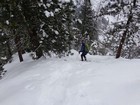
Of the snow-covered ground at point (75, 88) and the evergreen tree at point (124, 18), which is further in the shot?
the evergreen tree at point (124, 18)

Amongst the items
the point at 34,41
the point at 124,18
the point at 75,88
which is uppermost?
the point at 124,18

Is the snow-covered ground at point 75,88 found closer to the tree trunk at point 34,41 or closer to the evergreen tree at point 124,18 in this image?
the tree trunk at point 34,41

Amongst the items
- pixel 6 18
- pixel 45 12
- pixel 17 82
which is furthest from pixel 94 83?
pixel 6 18

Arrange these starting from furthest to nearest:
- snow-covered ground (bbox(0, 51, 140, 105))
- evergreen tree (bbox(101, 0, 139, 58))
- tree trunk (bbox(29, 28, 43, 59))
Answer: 1. evergreen tree (bbox(101, 0, 139, 58))
2. tree trunk (bbox(29, 28, 43, 59))
3. snow-covered ground (bbox(0, 51, 140, 105))

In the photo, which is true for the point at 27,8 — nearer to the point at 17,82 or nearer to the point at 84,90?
the point at 17,82

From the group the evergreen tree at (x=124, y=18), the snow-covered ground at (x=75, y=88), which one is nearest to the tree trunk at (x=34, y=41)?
the snow-covered ground at (x=75, y=88)

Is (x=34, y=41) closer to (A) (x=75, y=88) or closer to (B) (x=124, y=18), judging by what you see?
(A) (x=75, y=88)

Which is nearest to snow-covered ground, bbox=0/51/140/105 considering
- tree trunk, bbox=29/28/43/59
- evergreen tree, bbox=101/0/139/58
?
tree trunk, bbox=29/28/43/59

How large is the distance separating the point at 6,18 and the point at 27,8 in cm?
132

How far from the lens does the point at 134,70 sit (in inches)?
388

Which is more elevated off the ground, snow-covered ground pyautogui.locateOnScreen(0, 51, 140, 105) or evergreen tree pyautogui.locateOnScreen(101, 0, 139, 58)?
evergreen tree pyautogui.locateOnScreen(101, 0, 139, 58)

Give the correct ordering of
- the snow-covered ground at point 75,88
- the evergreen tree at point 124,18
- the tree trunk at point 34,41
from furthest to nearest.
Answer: the evergreen tree at point 124,18 < the tree trunk at point 34,41 < the snow-covered ground at point 75,88

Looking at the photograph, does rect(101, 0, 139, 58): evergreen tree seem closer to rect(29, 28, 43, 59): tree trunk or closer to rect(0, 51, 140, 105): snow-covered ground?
rect(29, 28, 43, 59): tree trunk

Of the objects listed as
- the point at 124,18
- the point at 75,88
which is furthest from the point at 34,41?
the point at 124,18
